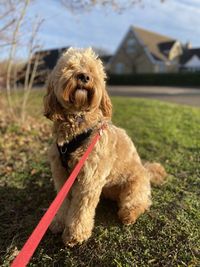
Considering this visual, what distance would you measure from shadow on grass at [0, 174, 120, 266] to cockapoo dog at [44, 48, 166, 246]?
17 centimetres

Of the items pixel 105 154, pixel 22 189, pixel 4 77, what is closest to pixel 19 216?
pixel 22 189

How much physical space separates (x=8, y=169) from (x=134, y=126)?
3.77m

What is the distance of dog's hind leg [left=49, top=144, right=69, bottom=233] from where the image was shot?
4.11 meters

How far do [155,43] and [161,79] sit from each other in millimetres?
16540

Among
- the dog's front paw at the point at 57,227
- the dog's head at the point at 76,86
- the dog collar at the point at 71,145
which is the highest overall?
the dog's head at the point at 76,86

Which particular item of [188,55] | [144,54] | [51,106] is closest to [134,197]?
[51,106]

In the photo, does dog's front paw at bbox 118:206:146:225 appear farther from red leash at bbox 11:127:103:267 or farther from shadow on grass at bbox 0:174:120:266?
red leash at bbox 11:127:103:267

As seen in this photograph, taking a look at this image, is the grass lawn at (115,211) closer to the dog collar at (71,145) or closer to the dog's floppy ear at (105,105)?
the dog collar at (71,145)

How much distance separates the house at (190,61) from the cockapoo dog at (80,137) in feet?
181

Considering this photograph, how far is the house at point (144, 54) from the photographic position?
53.1 m

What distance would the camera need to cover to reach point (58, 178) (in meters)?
4.18

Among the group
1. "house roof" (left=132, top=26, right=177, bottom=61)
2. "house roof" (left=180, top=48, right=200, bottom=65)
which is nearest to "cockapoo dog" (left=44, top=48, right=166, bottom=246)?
"house roof" (left=132, top=26, right=177, bottom=61)

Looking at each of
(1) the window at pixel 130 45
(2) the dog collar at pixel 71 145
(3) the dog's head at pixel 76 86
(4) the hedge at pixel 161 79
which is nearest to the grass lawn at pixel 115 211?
(2) the dog collar at pixel 71 145

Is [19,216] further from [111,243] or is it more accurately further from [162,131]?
[162,131]
